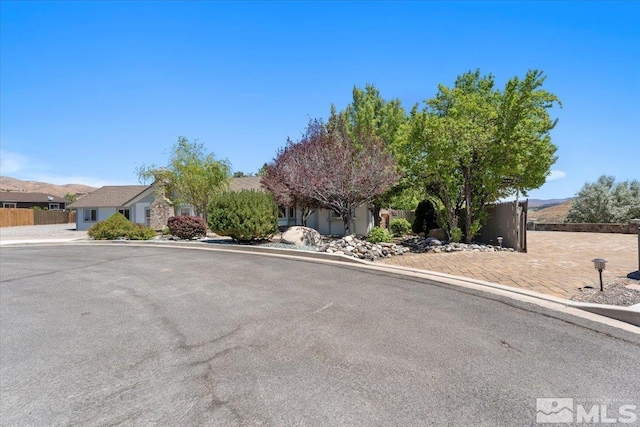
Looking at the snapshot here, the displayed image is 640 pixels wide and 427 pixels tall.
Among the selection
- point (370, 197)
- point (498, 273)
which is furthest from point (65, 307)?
point (370, 197)

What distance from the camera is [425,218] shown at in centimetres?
2019

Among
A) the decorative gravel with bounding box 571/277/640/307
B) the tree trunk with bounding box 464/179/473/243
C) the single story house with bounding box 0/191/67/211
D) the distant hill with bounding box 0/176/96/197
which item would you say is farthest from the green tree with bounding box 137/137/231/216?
the distant hill with bounding box 0/176/96/197

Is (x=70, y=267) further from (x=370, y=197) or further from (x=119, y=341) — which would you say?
(x=370, y=197)

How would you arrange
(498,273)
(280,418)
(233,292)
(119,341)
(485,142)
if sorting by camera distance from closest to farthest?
(280,418)
(119,341)
(233,292)
(498,273)
(485,142)

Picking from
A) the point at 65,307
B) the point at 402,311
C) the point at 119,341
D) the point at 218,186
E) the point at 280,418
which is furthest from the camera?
the point at 218,186

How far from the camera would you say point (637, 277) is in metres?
7.72

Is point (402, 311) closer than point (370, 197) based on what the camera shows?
Yes

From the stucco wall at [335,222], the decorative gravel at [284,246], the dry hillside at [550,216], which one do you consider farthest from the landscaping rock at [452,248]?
the dry hillside at [550,216]

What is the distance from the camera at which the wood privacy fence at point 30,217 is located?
4191 cm

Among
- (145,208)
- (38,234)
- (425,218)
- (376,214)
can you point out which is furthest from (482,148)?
(38,234)

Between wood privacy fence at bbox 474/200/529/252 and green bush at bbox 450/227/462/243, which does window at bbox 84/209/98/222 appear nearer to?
green bush at bbox 450/227/462/243

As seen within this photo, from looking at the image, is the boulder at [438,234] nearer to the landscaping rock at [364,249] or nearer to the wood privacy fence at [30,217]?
the landscaping rock at [364,249]

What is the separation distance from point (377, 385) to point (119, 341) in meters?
3.65

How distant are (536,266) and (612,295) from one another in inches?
141
